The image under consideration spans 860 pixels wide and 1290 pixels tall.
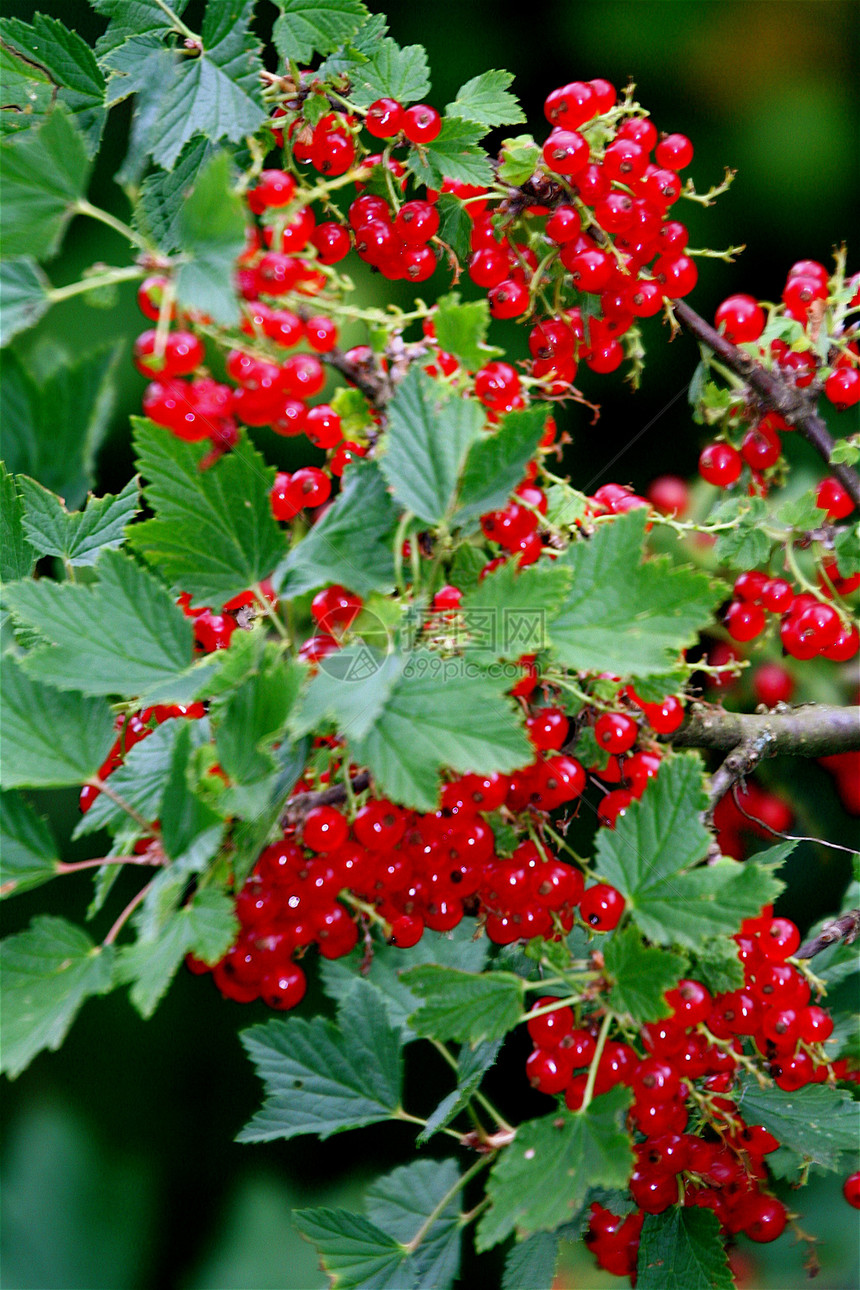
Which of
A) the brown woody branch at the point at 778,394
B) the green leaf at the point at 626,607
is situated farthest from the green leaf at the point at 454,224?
the green leaf at the point at 626,607

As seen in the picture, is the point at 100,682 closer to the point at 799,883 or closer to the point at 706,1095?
the point at 706,1095

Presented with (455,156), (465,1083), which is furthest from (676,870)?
(455,156)

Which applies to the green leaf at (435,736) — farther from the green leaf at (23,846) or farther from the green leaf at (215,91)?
the green leaf at (215,91)

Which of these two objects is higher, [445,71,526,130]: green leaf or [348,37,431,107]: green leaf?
[348,37,431,107]: green leaf

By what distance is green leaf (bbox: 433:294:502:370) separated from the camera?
1.39ft

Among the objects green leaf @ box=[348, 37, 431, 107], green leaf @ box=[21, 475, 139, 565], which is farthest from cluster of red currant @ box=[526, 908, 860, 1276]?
green leaf @ box=[348, 37, 431, 107]

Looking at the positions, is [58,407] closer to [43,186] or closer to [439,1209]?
[43,186]

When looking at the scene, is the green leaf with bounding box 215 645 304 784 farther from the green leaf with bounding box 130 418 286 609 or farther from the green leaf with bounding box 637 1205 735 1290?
the green leaf with bounding box 637 1205 735 1290

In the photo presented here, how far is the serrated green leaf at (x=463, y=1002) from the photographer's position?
0.45 m

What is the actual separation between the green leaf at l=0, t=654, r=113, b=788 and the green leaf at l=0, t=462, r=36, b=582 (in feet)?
0.34

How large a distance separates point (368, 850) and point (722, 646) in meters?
0.49

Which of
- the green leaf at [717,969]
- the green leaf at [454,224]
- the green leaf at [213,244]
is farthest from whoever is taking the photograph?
the green leaf at [454,224]

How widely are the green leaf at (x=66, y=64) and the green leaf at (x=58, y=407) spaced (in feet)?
0.53

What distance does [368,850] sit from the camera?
0.48 m
